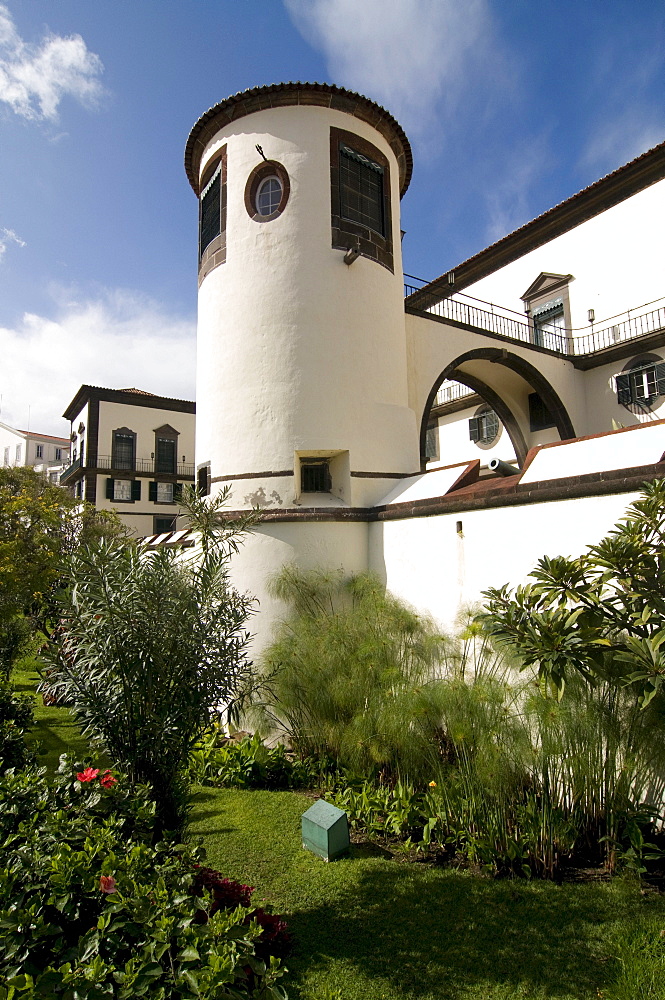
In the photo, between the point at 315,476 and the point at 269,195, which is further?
the point at 269,195

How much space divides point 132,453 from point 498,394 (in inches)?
810

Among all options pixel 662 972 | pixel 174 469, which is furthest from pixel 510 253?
pixel 174 469

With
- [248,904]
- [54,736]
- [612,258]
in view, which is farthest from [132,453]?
[248,904]

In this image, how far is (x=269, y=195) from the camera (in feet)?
31.3

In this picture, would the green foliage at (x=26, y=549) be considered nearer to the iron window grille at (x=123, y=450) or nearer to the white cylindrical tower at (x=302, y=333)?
the white cylindrical tower at (x=302, y=333)

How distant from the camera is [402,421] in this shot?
9.79 m

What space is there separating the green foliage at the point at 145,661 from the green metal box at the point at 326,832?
139 cm

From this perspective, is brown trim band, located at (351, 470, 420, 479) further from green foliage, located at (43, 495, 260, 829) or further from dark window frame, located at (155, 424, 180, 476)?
dark window frame, located at (155, 424, 180, 476)

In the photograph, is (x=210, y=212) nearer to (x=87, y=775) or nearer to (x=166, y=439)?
(x=87, y=775)

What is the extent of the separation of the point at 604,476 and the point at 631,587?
1.53 meters

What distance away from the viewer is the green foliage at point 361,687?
5438 millimetres

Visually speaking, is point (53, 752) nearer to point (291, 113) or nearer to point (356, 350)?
point (356, 350)

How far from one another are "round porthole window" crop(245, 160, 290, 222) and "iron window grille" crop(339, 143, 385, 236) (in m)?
0.99

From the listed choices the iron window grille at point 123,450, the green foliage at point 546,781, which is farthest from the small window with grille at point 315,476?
the iron window grille at point 123,450
